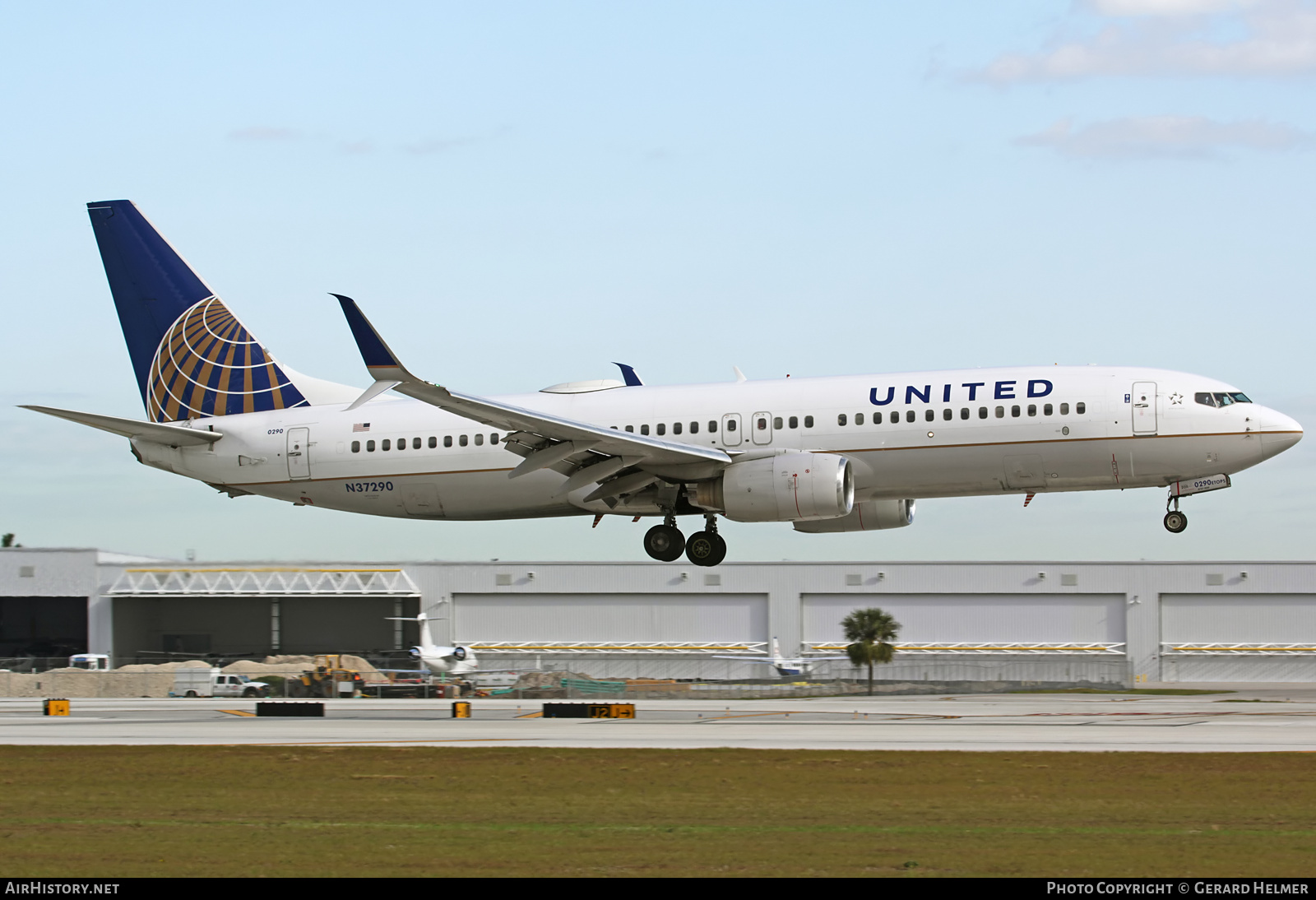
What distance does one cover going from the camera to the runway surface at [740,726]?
34.4 metres

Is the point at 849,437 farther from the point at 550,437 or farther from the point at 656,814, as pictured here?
the point at 656,814

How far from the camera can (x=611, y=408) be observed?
39312mm

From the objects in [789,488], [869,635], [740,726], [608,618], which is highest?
[789,488]

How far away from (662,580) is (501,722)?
49063mm

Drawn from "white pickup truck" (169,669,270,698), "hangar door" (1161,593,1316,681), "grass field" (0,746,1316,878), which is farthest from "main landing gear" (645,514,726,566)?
"hangar door" (1161,593,1316,681)

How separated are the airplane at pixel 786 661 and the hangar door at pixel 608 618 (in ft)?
4.96

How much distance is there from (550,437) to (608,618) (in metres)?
54.6

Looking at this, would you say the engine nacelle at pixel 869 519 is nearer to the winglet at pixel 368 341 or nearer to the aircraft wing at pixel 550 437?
the aircraft wing at pixel 550 437

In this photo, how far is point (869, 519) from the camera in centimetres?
4022

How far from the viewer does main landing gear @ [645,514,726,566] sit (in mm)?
39656

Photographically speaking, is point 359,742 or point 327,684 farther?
point 327,684

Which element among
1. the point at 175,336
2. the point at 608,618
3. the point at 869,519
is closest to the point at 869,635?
the point at 608,618

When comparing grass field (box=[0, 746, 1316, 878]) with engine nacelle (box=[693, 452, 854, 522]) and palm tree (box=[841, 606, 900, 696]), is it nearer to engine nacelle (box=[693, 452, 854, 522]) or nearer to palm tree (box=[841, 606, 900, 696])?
engine nacelle (box=[693, 452, 854, 522])

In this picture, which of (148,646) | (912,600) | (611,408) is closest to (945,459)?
(611,408)
